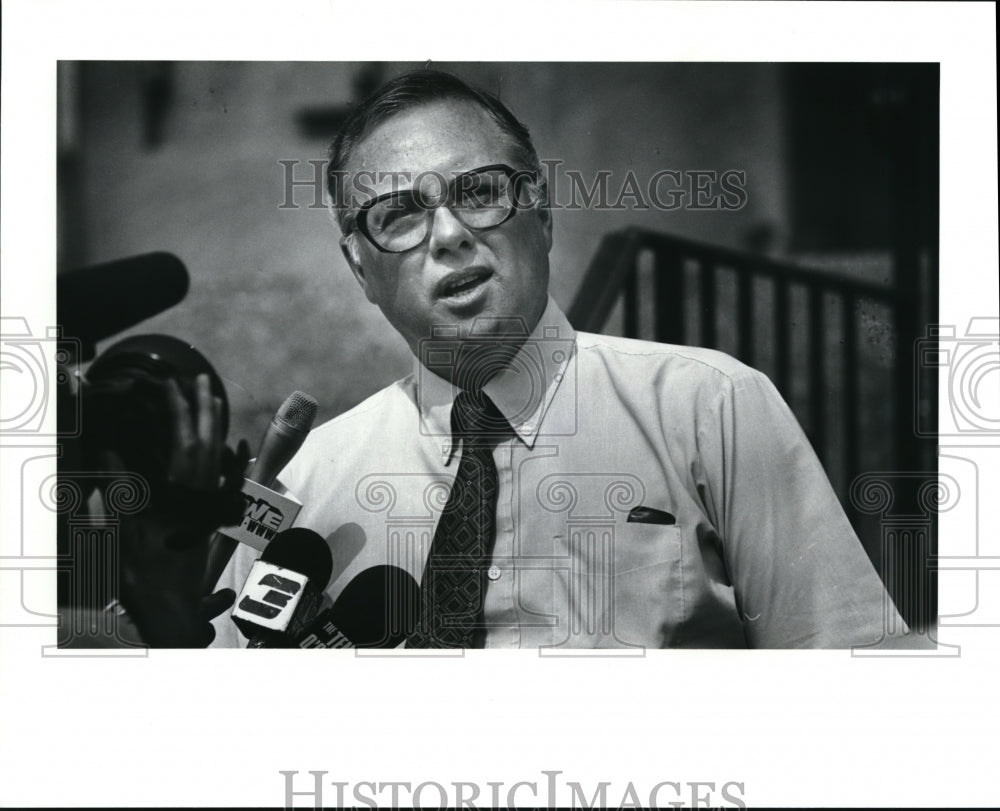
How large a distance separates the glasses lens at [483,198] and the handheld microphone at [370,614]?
1.04m

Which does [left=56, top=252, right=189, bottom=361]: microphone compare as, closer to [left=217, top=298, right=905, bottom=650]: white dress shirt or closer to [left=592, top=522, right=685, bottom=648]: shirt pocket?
[left=217, top=298, right=905, bottom=650]: white dress shirt

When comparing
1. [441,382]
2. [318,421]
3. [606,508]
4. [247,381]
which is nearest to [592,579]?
[606,508]

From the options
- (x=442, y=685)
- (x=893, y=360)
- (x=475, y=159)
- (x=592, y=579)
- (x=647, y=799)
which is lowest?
(x=647, y=799)

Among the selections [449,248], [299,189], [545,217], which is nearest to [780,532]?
[545,217]

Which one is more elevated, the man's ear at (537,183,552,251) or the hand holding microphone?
the man's ear at (537,183,552,251)

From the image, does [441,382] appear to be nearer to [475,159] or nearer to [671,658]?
[475,159]

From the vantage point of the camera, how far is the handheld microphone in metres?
3.01

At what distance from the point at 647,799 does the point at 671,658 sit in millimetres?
415

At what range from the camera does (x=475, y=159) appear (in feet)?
9.68

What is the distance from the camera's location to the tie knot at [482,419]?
9.82ft

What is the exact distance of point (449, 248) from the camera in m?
2.93

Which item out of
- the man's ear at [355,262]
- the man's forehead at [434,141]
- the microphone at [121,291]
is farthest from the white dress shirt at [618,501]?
the microphone at [121,291]

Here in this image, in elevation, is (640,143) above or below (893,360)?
above

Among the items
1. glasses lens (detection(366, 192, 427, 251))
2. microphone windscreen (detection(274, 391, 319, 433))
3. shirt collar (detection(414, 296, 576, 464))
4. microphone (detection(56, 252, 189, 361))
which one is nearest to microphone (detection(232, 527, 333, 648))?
microphone windscreen (detection(274, 391, 319, 433))
